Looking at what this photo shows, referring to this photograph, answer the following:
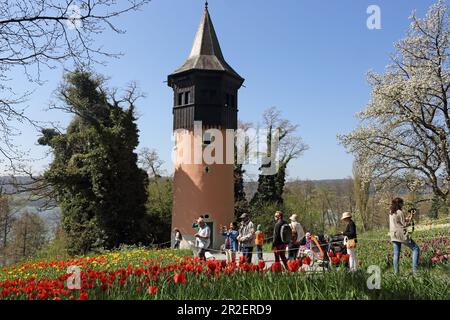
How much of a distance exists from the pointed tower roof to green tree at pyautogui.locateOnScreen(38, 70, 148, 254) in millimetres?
4681

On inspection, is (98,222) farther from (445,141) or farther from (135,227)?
(445,141)

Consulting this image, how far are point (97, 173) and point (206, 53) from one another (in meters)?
10.3

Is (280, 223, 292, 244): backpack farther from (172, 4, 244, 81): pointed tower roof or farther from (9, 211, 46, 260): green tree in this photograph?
(9, 211, 46, 260): green tree

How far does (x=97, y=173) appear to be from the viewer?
24.0 metres

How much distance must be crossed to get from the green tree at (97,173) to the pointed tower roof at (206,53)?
468 cm

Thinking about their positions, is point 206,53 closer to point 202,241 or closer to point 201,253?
point 202,241

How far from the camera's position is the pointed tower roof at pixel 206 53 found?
24.7 metres

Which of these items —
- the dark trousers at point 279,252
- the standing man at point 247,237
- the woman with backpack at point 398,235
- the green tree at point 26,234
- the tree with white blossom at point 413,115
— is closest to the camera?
the woman with backpack at point 398,235

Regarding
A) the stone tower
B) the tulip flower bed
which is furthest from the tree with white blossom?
the tulip flower bed

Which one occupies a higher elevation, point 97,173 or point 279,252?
point 97,173

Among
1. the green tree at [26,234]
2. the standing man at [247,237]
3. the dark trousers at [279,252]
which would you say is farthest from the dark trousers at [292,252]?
the green tree at [26,234]

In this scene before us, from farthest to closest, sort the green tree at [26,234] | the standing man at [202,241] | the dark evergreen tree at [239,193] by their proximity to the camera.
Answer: the green tree at [26,234], the dark evergreen tree at [239,193], the standing man at [202,241]

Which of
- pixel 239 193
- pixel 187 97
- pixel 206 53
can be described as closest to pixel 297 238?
pixel 187 97

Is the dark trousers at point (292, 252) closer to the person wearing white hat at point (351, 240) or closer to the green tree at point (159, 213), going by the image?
the person wearing white hat at point (351, 240)
